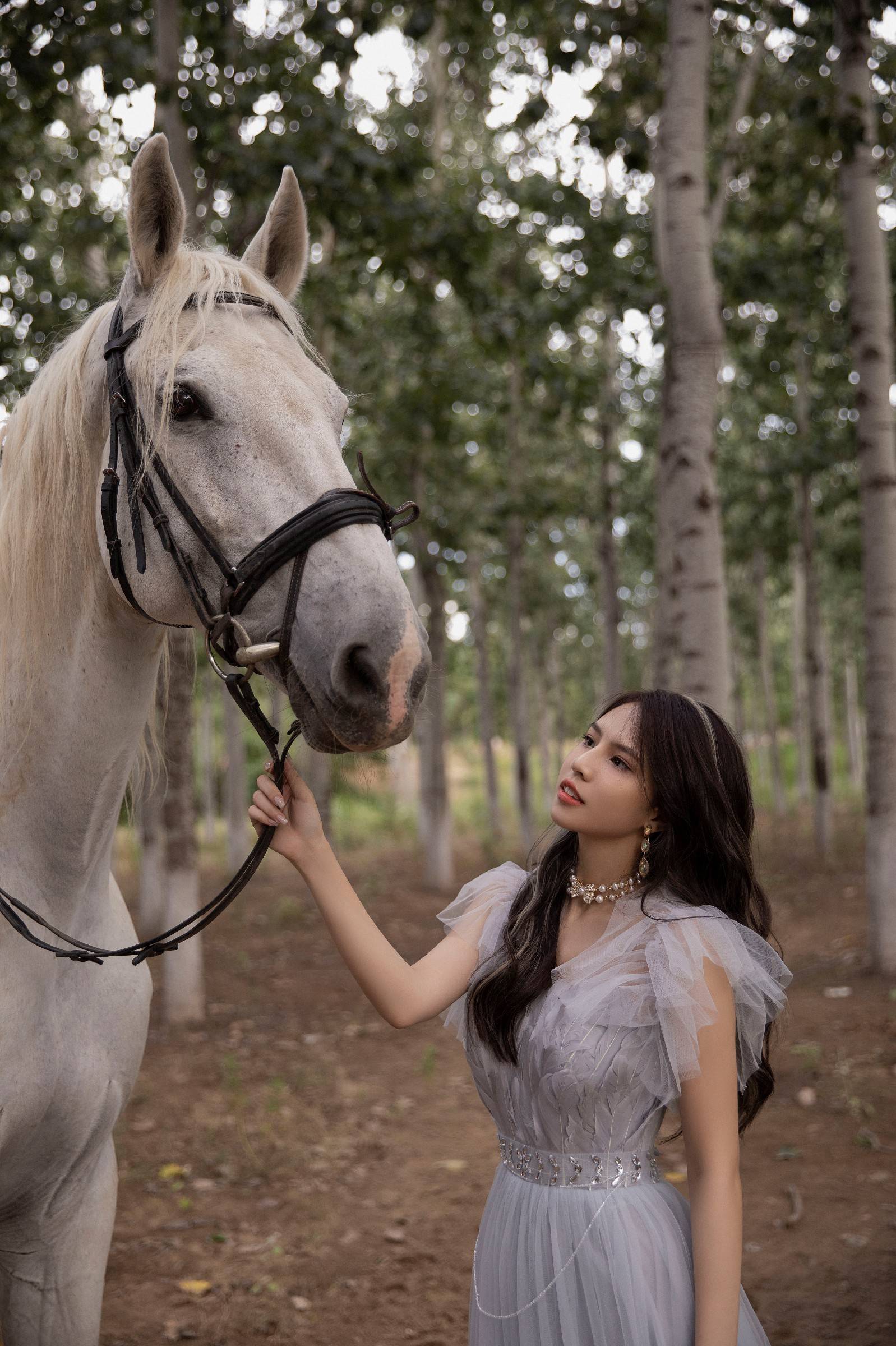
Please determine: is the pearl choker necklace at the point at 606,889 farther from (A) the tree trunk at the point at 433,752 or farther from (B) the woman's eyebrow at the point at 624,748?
(A) the tree trunk at the point at 433,752

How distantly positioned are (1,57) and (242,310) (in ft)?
17.8

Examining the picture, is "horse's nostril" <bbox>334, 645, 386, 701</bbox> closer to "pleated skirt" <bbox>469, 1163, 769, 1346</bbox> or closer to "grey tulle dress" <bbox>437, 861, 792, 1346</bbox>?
"grey tulle dress" <bbox>437, 861, 792, 1346</bbox>

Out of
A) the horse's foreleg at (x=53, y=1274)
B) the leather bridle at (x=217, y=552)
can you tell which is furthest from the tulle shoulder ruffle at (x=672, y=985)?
the horse's foreleg at (x=53, y=1274)

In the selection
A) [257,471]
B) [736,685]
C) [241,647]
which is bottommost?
[241,647]

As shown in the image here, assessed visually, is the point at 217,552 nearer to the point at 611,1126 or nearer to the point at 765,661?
the point at 611,1126

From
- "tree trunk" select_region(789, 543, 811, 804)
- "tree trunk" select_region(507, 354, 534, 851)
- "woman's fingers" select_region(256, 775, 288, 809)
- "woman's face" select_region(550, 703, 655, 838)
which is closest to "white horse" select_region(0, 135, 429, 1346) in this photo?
"woman's fingers" select_region(256, 775, 288, 809)

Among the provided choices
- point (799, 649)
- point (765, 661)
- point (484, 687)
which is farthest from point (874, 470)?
point (799, 649)

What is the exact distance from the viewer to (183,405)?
1.78m

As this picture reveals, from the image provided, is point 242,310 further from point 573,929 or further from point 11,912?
point 573,929

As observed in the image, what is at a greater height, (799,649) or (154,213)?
(799,649)

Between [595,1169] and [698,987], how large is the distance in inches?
18.0

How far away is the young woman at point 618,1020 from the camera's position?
1808mm

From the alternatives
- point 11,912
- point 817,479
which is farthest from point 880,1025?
point 817,479

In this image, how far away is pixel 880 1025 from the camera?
588 centimetres
